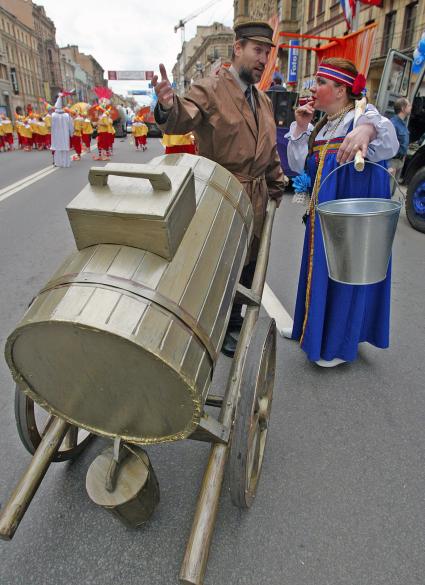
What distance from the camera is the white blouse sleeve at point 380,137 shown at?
7.73ft

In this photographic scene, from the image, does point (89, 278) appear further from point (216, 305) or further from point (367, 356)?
point (367, 356)

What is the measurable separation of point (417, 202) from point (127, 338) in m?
6.75

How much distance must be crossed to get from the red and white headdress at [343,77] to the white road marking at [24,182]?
776cm

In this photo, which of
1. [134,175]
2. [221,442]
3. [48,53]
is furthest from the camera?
[48,53]

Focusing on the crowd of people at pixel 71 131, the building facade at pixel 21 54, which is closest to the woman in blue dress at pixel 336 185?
the crowd of people at pixel 71 131

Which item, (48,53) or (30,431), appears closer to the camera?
(30,431)

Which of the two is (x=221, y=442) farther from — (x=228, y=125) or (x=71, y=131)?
(x=71, y=131)

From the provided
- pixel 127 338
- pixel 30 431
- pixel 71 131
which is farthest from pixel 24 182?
pixel 127 338

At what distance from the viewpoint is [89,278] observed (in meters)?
1.36

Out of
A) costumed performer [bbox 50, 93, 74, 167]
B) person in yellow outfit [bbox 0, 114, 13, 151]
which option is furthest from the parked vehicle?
person in yellow outfit [bbox 0, 114, 13, 151]

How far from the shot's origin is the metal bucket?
2.13 m

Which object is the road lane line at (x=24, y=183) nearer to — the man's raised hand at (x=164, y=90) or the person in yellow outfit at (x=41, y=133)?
the man's raised hand at (x=164, y=90)

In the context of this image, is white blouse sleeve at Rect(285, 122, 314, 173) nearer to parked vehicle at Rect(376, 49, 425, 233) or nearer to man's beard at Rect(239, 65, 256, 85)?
man's beard at Rect(239, 65, 256, 85)

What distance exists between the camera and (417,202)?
6.74 metres
